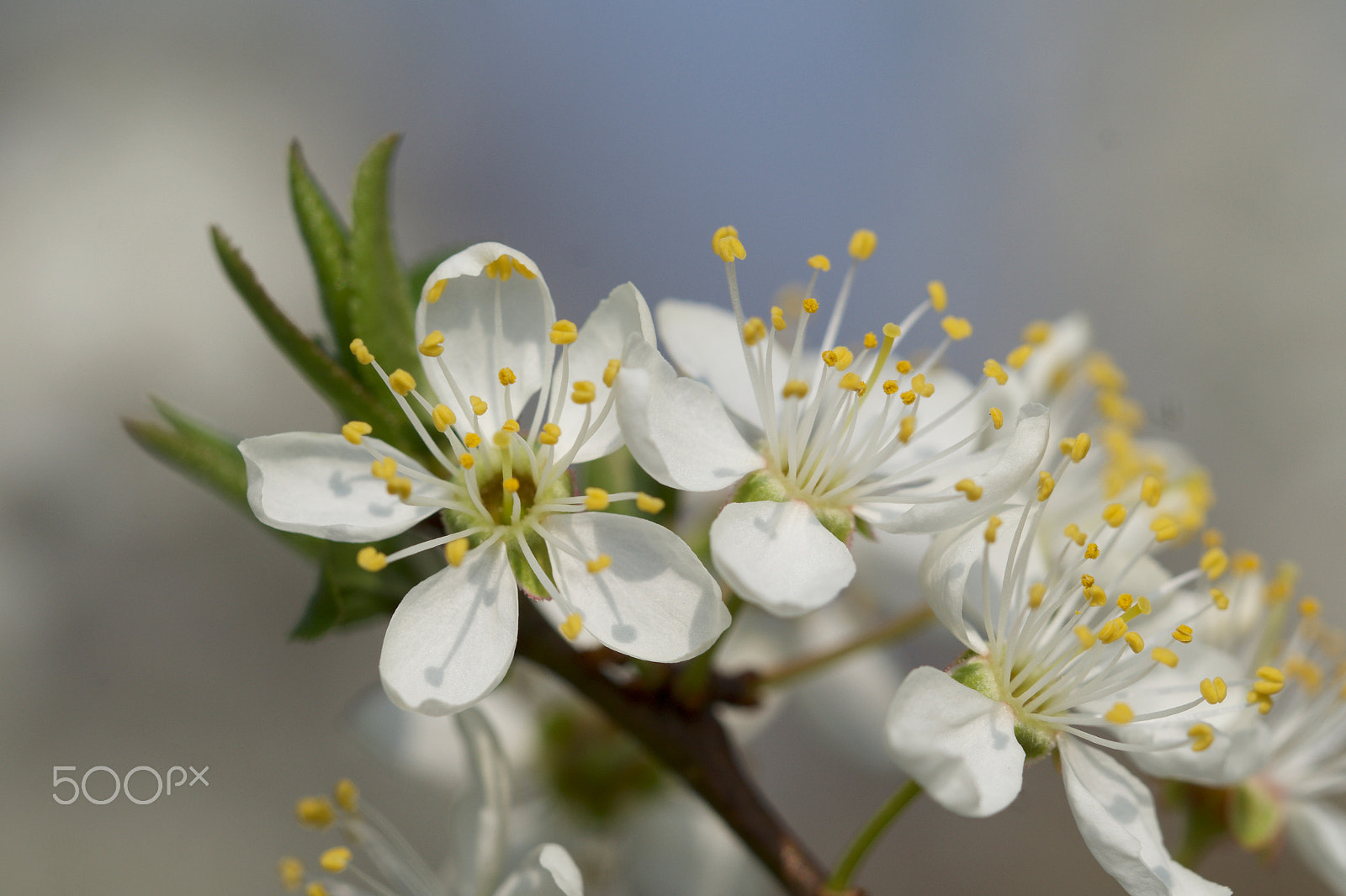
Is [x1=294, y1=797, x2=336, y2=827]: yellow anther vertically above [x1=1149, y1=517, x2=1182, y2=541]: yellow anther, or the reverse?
[x1=1149, y1=517, x2=1182, y2=541]: yellow anther

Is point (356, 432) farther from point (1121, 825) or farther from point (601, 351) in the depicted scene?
point (1121, 825)

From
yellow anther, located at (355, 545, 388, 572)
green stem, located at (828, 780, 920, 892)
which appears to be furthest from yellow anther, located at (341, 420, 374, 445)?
green stem, located at (828, 780, 920, 892)

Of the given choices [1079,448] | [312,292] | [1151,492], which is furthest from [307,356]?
[312,292]

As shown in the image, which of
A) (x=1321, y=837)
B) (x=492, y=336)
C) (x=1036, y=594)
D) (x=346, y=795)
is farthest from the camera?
(x=1321, y=837)

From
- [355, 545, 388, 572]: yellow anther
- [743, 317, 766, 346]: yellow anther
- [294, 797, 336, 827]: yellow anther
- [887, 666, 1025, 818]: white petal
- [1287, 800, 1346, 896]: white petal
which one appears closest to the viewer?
[887, 666, 1025, 818]: white petal

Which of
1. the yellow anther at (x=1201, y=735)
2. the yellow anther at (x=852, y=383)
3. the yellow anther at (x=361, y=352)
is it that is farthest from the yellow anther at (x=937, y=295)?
the yellow anther at (x=361, y=352)

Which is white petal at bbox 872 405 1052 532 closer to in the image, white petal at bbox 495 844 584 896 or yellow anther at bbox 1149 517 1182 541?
yellow anther at bbox 1149 517 1182 541

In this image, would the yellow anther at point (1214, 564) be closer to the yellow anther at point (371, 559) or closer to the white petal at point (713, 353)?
the white petal at point (713, 353)
